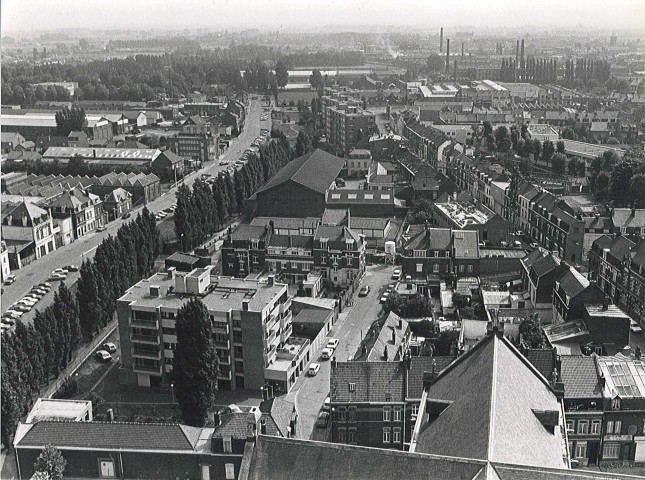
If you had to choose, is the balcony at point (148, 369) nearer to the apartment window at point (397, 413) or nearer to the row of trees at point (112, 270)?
the row of trees at point (112, 270)

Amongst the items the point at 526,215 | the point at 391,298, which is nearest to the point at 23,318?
the point at 391,298

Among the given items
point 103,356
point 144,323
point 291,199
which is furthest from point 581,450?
point 291,199

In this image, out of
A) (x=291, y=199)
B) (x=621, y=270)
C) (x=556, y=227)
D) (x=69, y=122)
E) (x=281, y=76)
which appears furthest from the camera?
(x=281, y=76)

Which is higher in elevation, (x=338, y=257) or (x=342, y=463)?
(x=342, y=463)

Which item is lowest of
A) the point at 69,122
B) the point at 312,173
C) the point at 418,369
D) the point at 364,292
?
the point at 364,292

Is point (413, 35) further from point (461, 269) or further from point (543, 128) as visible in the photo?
point (461, 269)

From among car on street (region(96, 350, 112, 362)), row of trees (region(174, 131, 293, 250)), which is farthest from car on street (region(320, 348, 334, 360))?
row of trees (region(174, 131, 293, 250))

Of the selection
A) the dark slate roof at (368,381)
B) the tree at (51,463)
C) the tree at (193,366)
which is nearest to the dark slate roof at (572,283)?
the dark slate roof at (368,381)

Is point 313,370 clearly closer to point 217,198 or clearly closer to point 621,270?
point 621,270
